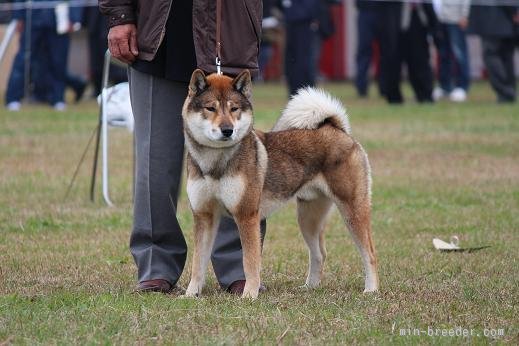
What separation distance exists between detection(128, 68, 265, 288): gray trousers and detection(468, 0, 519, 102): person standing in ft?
41.9

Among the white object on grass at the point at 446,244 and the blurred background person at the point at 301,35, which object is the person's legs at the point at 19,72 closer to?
the blurred background person at the point at 301,35

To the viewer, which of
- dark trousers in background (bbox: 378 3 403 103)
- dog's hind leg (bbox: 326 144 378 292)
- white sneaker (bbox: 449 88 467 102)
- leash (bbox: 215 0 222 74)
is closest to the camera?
leash (bbox: 215 0 222 74)

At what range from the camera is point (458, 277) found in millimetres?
6230

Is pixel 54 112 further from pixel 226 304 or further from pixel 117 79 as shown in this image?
pixel 226 304

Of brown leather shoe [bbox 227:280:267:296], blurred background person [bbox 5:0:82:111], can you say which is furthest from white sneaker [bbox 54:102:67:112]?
brown leather shoe [bbox 227:280:267:296]

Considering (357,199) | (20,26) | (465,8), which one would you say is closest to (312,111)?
(357,199)

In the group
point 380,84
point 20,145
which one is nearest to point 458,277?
point 20,145

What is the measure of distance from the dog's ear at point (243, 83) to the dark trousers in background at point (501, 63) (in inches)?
517

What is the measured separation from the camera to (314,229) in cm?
620

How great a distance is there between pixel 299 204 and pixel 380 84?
1303 centimetres

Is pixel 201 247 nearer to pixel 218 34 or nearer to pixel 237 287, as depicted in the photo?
pixel 237 287

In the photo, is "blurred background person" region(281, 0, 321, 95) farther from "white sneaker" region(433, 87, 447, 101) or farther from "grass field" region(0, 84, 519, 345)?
"grass field" region(0, 84, 519, 345)

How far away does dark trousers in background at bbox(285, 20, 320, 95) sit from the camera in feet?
55.2

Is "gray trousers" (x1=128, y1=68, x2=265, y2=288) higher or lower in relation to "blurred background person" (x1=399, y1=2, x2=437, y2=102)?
higher
